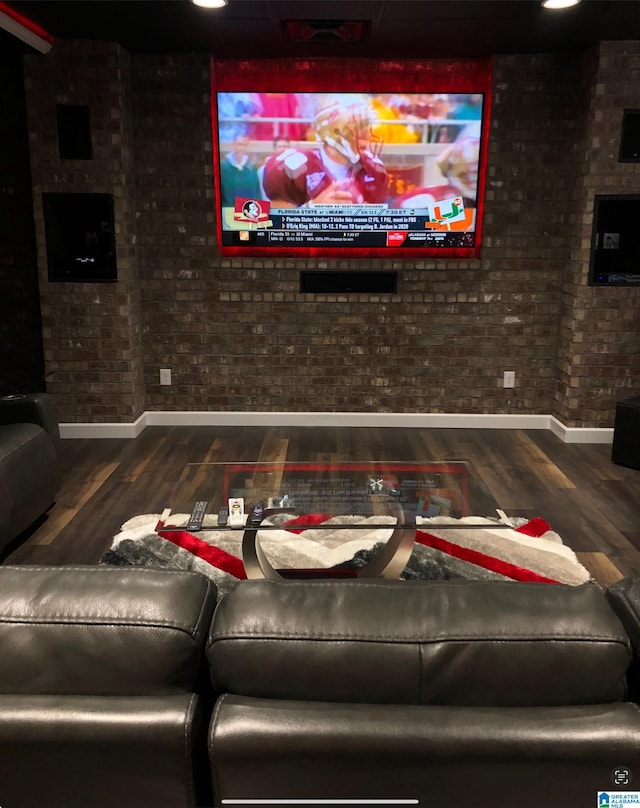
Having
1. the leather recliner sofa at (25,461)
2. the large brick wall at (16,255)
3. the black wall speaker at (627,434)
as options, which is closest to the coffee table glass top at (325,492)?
the leather recliner sofa at (25,461)

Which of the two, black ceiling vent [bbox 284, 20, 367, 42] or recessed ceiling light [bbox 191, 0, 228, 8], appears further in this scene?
black ceiling vent [bbox 284, 20, 367, 42]

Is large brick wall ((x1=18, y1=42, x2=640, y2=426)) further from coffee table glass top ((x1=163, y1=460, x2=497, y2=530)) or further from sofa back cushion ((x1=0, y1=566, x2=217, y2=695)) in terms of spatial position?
sofa back cushion ((x1=0, y1=566, x2=217, y2=695))

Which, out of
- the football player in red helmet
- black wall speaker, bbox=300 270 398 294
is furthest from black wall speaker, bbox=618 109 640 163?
black wall speaker, bbox=300 270 398 294

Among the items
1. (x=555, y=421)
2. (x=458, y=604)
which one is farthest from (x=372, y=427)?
(x=458, y=604)

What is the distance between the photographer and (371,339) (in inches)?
205

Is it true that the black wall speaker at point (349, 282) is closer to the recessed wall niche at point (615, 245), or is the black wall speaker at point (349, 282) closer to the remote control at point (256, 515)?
the recessed wall niche at point (615, 245)

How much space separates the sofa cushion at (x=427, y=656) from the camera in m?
0.97

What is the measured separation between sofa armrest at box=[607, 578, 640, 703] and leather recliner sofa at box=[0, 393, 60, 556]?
2.70 metres

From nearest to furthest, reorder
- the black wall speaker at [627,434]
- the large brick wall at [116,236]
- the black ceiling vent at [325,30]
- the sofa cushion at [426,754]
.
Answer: the sofa cushion at [426,754]
the black ceiling vent at [325,30]
the black wall speaker at [627,434]
the large brick wall at [116,236]

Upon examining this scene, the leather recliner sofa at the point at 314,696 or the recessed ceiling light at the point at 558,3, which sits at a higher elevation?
the recessed ceiling light at the point at 558,3

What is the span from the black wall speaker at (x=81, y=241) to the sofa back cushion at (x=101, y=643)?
13.4 feet

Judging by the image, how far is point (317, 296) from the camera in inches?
202

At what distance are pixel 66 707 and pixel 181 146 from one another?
4.57 m

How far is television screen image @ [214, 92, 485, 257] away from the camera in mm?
4832
